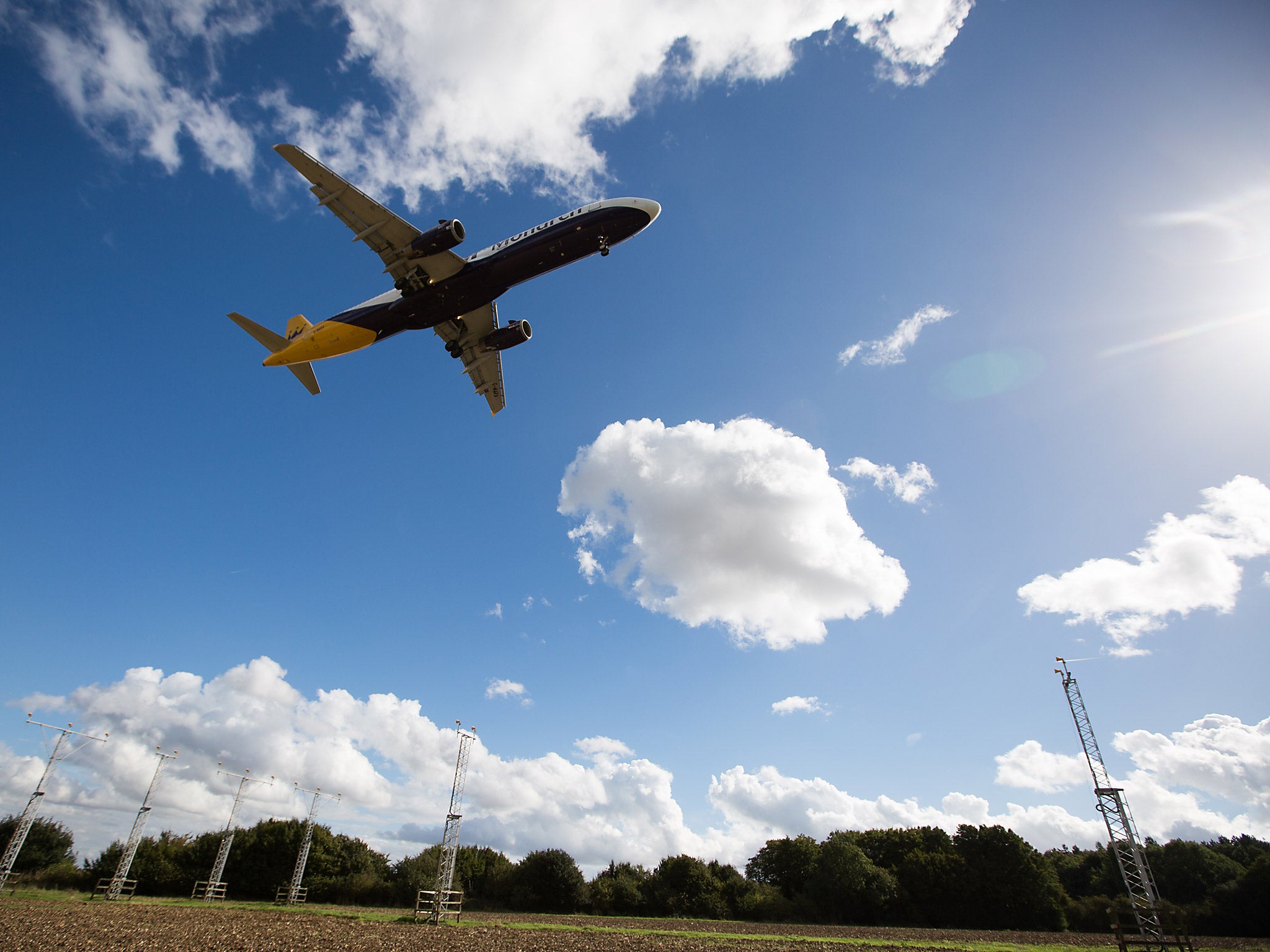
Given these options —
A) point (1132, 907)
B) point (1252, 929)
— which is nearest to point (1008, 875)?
point (1252, 929)

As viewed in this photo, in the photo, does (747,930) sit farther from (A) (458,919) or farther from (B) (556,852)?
(B) (556,852)

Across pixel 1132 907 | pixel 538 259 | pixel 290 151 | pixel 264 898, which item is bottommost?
pixel 264 898

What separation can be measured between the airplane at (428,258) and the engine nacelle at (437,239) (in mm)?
31

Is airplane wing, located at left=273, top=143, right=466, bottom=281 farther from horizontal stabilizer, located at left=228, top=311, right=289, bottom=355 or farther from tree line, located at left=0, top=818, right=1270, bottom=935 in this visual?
tree line, located at left=0, top=818, right=1270, bottom=935

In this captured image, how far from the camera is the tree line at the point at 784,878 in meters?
57.5

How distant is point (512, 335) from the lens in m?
34.5

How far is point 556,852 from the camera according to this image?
2589 inches

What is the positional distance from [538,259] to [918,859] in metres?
71.7

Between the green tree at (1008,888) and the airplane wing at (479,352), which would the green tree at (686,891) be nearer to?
the green tree at (1008,888)

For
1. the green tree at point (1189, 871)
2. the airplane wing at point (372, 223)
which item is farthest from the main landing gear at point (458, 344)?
the green tree at point (1189, 871)

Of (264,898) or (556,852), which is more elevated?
(556,852)

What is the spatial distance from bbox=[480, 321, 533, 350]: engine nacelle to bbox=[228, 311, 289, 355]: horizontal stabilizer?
1264 centimetres

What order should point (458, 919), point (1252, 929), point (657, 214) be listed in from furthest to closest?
point (1252, 929)
point (458, 919)
point (657, 214)

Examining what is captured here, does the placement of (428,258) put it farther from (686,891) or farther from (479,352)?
(686,891)
